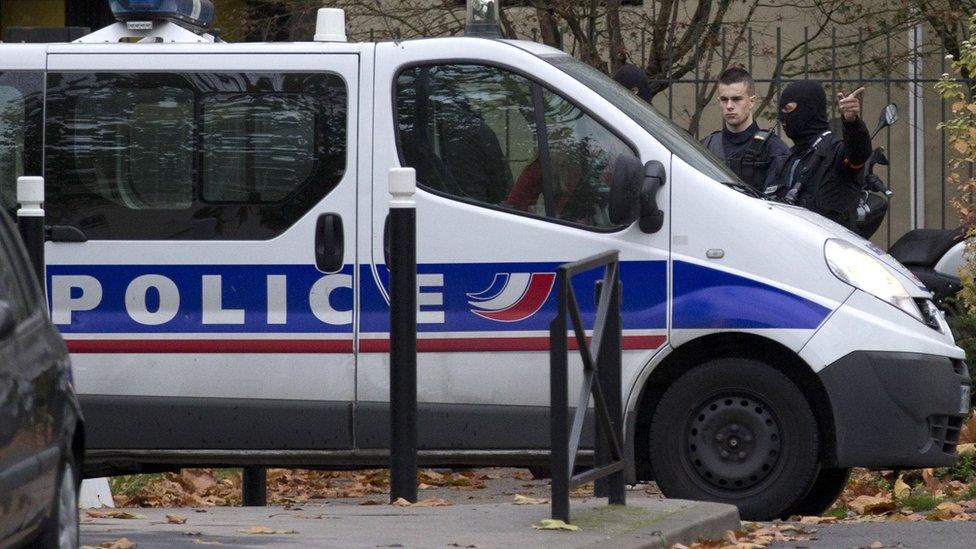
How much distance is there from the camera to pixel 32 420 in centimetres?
472

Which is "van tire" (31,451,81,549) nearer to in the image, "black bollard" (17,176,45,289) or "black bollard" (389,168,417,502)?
"black bollard" (389,168,417,502)

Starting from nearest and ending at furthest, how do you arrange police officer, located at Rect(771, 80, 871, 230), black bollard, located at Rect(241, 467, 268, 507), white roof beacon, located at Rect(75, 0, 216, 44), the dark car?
the dark car < white roof beacon, located at Rect(75, 0, 216, 44) < black bollard, located at Rect(241, 467, 268, 507) < police officer, located at Rect(771, 80, 871, 230)

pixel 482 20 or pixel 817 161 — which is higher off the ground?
pixel 482 20

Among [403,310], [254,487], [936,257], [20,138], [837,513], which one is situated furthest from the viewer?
[936,257]

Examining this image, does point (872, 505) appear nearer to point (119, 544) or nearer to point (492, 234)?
point (492, 234)

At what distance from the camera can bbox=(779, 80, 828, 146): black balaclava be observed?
8.80 meters

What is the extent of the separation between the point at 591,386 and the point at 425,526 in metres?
0.74

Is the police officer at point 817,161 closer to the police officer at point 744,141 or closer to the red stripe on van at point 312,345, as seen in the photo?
the police officer at point 744,141

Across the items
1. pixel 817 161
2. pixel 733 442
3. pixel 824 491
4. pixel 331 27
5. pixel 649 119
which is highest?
pixel 331 27

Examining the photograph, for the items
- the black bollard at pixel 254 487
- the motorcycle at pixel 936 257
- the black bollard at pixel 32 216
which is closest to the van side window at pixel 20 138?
the black bollard at pixel 32 216

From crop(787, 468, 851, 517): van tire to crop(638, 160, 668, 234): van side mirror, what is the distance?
137cm

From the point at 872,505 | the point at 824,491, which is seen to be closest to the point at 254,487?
the point at 824,491

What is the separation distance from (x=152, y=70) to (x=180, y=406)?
1.39 metres

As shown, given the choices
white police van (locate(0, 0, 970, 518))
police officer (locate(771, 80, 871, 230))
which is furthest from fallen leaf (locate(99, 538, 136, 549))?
police officer (locate(771, 80, 871, 230))
